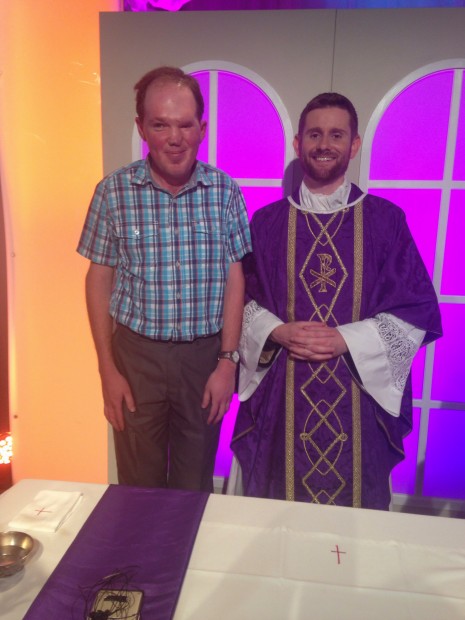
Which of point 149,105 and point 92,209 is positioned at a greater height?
point 149,105

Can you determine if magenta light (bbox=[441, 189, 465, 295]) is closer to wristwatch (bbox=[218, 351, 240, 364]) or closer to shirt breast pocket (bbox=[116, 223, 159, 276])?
wristwatch (bbox=[218, 351, 240, 364])

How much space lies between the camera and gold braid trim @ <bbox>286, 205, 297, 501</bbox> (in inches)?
72.7

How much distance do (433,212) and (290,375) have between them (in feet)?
3.57

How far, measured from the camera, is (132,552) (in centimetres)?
106

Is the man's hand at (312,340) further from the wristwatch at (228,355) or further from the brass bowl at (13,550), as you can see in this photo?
the brass bowl at (13,550)

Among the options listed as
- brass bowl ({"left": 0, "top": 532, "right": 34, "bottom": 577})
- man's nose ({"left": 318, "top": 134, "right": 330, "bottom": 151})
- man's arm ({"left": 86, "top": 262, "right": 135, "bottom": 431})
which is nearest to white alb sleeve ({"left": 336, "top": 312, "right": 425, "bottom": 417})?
man's nose ({"left": 318, "top": 134, "right": 330, "bottom": 151})

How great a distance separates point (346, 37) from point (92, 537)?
6.85ft

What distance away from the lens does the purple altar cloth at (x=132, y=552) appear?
926mm

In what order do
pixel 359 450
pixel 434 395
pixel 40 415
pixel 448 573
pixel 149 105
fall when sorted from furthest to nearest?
pixel 40 415 < pixel 434 395 < pixel 359 450 < pixel 149 105 < pixel 448 573

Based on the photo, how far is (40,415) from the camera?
2.62m

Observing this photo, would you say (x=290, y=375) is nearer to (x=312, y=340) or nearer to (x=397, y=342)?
(x=312, y=340)

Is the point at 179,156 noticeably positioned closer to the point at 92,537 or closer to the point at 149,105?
the point at 149,105

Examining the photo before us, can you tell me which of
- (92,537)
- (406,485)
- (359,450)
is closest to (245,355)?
(359,450)

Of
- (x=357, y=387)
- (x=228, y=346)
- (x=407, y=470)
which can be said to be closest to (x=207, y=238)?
(x=228, y=346)
